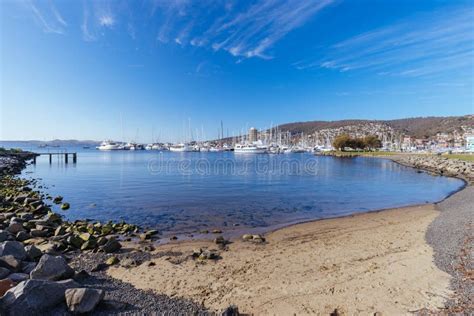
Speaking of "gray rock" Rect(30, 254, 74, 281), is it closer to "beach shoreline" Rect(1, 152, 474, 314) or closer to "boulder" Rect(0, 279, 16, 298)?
"boulder" Rect(0, 279, 16, 298)

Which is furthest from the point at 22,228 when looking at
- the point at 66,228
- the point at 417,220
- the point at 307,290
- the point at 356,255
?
the point at 417,220

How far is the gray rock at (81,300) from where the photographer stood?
507cm

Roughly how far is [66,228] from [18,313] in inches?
323

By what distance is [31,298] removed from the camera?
4855mm

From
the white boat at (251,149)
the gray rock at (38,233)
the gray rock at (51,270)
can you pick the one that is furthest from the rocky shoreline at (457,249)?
the white boat at (251,149)

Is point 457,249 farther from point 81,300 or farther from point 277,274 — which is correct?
point 81,300

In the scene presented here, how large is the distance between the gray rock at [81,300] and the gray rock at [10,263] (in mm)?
2676

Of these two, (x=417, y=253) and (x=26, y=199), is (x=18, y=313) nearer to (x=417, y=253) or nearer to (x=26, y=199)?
(x=417, y=253)

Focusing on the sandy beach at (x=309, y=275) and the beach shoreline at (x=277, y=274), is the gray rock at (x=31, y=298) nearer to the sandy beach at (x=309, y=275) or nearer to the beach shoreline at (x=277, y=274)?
the beach shoreline at (x=277, y=274)

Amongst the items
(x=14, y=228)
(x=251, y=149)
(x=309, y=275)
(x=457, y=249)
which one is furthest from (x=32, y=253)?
(x=251, y=149)

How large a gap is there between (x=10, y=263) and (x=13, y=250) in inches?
36.1

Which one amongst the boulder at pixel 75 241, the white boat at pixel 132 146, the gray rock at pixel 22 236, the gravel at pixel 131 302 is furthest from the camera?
the white boat at pixel 132 146

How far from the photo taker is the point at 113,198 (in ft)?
69.7

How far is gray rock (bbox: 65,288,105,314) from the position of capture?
5.07 metres
